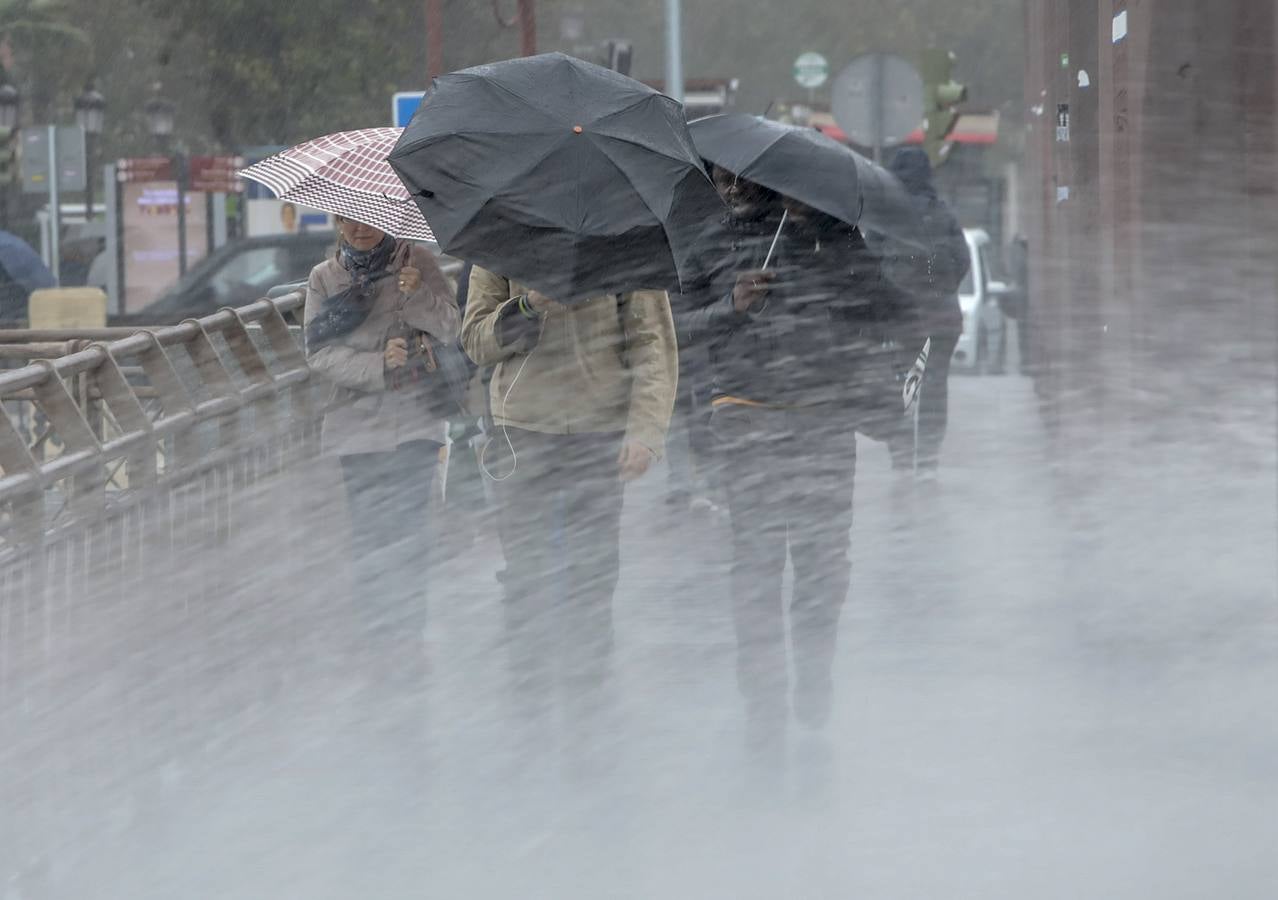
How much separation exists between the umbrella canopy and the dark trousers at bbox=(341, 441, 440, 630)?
386 cm

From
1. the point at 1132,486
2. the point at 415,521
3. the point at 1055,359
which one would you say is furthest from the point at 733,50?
the point at 415,521

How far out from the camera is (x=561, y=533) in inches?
200

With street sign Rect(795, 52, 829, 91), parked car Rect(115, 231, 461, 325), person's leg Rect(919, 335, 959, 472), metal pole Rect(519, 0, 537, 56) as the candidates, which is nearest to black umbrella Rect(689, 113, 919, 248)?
person's leg Rect(919, 335, 959, 472)

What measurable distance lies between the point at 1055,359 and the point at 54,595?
8.75 meters

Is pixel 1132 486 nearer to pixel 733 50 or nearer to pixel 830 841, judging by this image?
pixel 830 841

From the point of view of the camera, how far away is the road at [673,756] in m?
4.10

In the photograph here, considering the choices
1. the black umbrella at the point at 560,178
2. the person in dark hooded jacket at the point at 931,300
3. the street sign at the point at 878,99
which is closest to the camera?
the black umbrella at the point at 560,178

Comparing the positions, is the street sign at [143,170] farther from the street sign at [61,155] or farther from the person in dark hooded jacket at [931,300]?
the person in dark hooded jacket at [931,300]

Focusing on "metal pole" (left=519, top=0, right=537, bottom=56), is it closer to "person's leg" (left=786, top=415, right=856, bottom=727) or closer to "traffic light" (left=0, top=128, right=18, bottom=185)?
"person's leg" (left=786, top=415, right=856, bottom=727)

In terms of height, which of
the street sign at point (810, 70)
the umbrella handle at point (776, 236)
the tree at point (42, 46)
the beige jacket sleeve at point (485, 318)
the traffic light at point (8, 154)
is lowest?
the beige jacket sleeve at point (485, 318)

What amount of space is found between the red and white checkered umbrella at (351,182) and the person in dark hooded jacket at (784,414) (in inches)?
40.4

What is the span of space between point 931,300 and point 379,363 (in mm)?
1606

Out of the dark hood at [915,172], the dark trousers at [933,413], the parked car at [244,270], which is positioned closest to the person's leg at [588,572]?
the dark hood at [915,172]

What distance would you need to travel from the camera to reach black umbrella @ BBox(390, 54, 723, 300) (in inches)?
189
